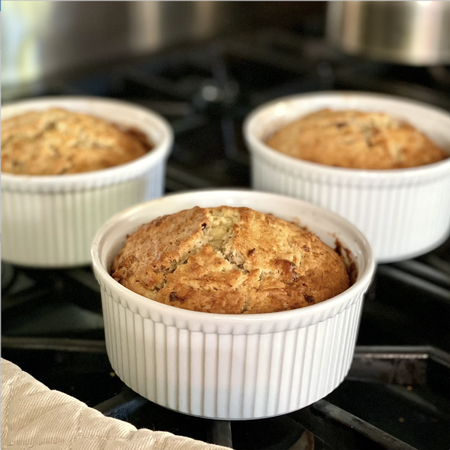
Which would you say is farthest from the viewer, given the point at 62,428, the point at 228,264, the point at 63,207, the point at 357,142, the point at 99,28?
the point at 99,28

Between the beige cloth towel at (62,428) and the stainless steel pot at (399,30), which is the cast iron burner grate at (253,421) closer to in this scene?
the beige cloth towel at (62,428)

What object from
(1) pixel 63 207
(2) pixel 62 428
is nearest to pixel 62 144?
(1) pixel 63 207

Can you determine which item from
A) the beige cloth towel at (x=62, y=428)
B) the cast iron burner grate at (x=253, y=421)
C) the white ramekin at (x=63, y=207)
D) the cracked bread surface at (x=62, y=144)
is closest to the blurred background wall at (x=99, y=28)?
the cast iron burner grate at (x=253, y=421)

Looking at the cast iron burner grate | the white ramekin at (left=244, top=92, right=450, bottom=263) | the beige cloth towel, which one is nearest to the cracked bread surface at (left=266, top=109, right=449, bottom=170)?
the white ramekin at (left=244, top=92, right=450, bottom=263)

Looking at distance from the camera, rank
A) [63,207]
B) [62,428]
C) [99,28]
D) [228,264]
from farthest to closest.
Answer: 1. [99,28]
2. [63,207]
3. [228,264]
4. [62,428]

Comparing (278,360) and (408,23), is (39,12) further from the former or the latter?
(278,360)

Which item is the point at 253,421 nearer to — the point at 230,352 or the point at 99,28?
the point at 230,352
